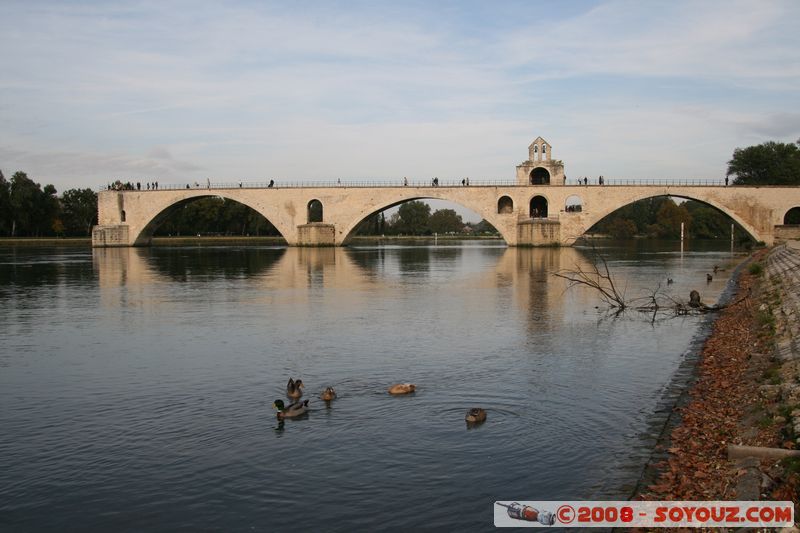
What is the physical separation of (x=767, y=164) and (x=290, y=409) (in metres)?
98.1

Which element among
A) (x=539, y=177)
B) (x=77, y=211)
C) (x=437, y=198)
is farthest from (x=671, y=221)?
(x=77, y=211)

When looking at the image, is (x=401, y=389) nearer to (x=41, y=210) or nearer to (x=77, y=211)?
(x=41, y=210)

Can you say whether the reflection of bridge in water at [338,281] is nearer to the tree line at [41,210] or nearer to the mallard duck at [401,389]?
the mallard duck at [401,389]

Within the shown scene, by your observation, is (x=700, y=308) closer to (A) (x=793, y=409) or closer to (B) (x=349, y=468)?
(A) (x=793, y=409)

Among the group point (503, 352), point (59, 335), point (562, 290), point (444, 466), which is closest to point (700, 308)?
point (562, 290)

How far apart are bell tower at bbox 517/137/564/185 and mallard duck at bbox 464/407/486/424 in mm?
65389

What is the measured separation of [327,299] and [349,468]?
17.6 m

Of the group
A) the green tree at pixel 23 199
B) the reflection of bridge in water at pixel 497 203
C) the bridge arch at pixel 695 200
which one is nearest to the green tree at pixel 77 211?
the green tree at pixel 23 199

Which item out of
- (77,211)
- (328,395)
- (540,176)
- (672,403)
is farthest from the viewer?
(77,211)

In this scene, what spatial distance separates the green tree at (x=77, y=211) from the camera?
100125mm

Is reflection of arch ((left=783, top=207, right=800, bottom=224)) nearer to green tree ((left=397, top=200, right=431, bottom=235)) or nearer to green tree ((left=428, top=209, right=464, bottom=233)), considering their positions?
green tree ((left=397, top=200, right=431, bottom=235))

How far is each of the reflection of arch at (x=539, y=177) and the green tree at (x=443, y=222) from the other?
316 ft

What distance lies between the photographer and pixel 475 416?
404 inches

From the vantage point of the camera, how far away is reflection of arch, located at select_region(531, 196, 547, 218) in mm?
74625
